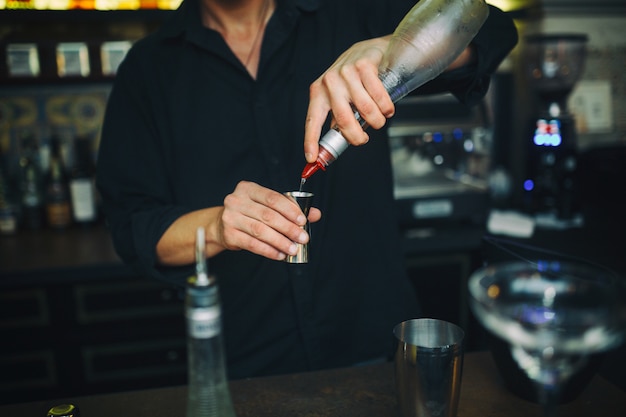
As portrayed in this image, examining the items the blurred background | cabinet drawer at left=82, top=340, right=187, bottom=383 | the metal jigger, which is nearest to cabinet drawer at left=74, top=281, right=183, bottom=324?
the blurred background

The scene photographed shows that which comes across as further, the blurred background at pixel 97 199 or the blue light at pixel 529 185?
the blue light at pixel 529 185

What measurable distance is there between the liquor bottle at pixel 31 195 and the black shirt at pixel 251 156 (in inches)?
50.0

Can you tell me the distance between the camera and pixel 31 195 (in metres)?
2.40

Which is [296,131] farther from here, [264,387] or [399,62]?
[264,387]

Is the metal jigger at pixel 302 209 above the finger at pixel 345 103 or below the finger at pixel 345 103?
below

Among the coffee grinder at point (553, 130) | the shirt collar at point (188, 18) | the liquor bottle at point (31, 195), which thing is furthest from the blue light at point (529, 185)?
the liquor bottle at point (31, 195)

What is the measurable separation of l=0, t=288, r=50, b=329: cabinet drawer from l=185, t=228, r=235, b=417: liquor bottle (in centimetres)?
159

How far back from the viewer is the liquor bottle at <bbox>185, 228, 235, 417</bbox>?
0.53m

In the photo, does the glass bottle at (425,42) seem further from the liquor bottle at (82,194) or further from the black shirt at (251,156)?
the liquor bottle at (82,194)

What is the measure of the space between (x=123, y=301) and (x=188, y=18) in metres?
1.12

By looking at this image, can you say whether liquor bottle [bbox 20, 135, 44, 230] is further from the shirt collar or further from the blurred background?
the shirt collar

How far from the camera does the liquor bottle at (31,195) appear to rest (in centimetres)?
241

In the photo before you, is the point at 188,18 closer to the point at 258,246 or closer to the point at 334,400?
the point at 258,246

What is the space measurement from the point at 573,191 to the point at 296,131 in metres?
1.39
